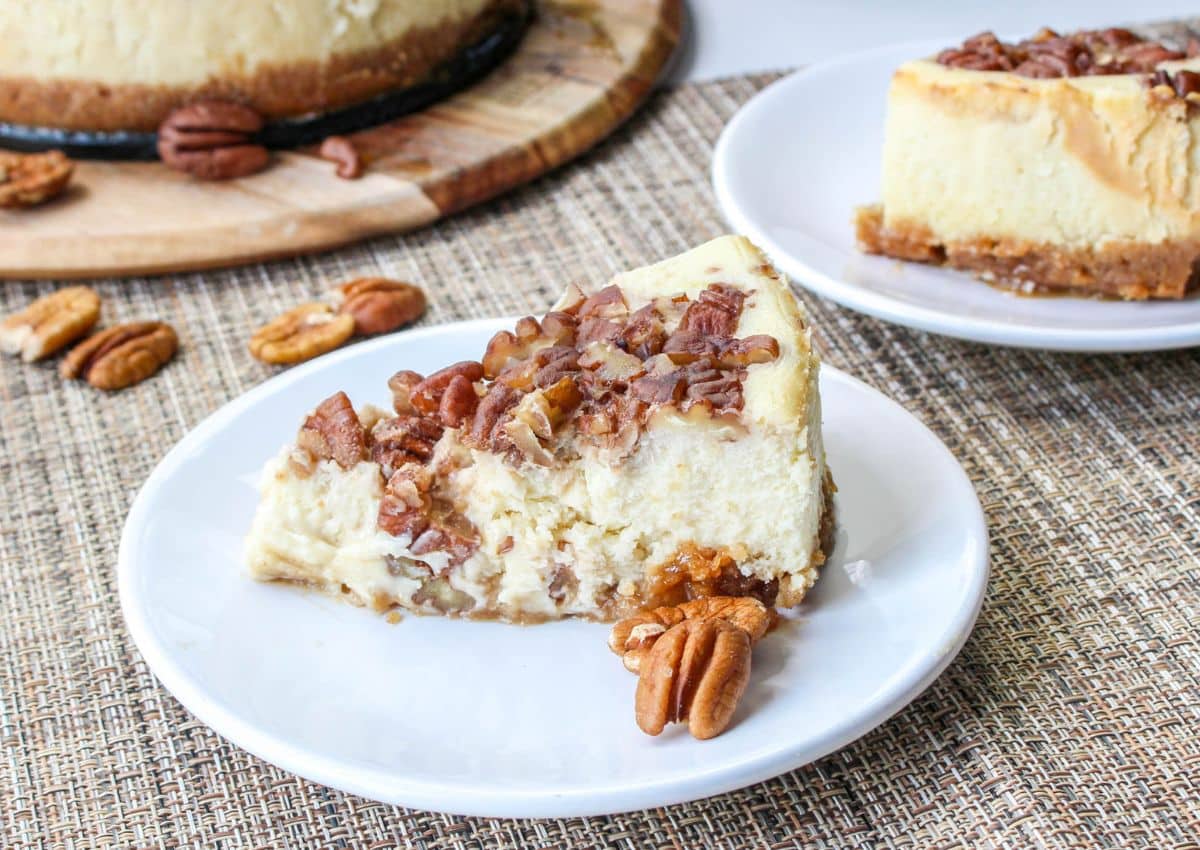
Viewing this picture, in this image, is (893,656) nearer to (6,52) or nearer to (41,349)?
(41,349)

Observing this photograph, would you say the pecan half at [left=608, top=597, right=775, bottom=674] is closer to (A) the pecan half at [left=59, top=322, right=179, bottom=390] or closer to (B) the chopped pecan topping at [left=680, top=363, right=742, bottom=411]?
(B) the chopped pecan topping at [left=680, top=363, right=742, bottom=411]

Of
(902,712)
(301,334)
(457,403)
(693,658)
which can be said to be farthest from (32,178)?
(902,712)

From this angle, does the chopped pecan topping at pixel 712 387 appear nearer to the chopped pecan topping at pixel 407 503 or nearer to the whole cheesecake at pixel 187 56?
the chopped pecan topping at pixel 407 503

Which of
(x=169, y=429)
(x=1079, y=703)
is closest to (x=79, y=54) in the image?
(x=169, y=429)

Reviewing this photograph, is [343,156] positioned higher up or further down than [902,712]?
further down

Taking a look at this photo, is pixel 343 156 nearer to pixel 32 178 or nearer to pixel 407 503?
pixel 32 178

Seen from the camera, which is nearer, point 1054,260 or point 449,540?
point 449,540

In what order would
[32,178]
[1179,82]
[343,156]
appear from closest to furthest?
[1179,82] < [32,178] < [343,156]

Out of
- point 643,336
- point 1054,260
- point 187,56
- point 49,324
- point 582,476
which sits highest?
point 643,336
